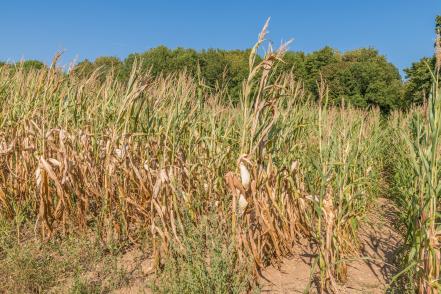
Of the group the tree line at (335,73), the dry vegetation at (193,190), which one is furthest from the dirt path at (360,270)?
the tree line at (335,73)

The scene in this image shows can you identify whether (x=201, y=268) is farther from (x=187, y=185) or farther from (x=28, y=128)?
(x=28, y=128)

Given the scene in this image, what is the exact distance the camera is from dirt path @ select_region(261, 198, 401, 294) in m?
3.26

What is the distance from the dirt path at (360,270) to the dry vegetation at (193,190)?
0.11 m

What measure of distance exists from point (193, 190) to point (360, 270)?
60.4 inches

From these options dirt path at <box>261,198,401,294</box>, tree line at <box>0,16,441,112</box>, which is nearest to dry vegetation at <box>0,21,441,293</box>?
dirt path at <box>261,198,401,294</box>

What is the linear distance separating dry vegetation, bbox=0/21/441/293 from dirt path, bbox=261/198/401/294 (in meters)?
0.11

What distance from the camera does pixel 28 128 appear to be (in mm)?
4441

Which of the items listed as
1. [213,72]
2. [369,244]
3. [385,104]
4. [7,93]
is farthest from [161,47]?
[369,244]

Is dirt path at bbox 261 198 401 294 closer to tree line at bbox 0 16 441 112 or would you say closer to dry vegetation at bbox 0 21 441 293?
dry vegetation at bbox 0 21 441 293

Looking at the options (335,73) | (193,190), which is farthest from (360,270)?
(335,73)

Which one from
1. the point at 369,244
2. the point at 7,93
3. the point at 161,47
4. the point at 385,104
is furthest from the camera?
the point at 161,47

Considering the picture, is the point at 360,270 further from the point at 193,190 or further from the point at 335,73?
the point at 335,73

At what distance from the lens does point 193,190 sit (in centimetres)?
392

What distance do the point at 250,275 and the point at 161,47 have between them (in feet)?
118
